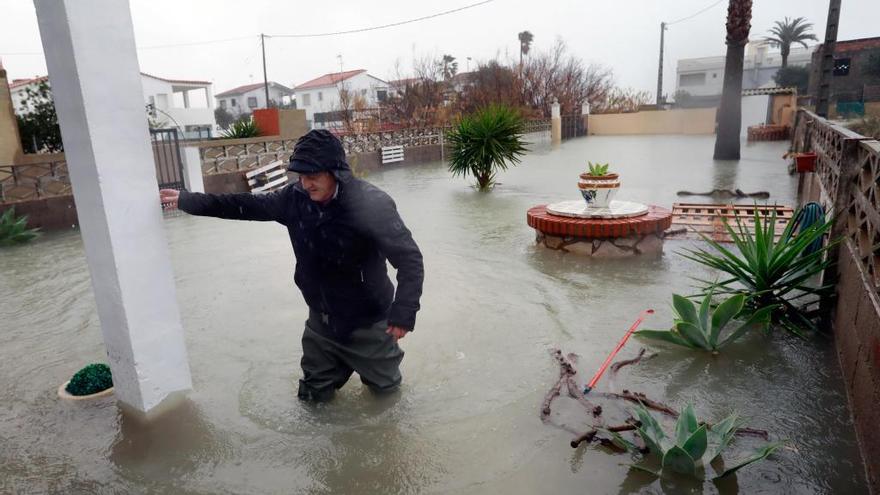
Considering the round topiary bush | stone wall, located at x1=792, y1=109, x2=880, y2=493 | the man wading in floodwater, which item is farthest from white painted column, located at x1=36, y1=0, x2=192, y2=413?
stone wall, located at x1=792, y1=109, x2=880, y2=493

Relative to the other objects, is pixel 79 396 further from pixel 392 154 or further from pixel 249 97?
pixel 249 97

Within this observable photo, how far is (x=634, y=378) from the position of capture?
310cm

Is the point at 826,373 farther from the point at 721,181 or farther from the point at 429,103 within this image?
the point at 429,103

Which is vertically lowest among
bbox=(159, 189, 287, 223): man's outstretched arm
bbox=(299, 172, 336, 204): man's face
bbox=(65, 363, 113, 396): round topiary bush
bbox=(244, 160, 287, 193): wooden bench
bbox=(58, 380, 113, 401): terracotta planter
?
bbox=(58, 380, 113, 401): terracotta planter

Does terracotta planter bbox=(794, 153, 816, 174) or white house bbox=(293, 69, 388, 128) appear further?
white house bbox=(293, 69, 388, 128)

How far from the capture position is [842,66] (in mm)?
31453

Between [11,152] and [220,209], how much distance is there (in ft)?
26.8

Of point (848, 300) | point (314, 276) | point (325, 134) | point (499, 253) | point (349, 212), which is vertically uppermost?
point (325, 134)

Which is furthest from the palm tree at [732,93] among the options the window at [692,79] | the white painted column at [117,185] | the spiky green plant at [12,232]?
the window at [692,79]

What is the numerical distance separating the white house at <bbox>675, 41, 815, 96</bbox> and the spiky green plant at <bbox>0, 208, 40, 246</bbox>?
54.7m

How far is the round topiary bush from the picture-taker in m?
3.07

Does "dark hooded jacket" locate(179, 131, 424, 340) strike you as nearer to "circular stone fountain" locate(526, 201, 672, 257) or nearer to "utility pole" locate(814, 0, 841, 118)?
"circular stone fountain" locate(526, 201, 672, 257)

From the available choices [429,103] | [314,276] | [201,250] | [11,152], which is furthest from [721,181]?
[429,103]

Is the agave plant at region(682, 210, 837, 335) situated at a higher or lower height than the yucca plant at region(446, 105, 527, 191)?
lower
